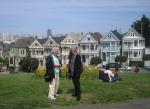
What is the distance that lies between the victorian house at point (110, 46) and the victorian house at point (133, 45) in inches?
69.6

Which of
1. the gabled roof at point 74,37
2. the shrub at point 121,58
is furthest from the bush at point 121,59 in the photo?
the gabled roof at point 74,37

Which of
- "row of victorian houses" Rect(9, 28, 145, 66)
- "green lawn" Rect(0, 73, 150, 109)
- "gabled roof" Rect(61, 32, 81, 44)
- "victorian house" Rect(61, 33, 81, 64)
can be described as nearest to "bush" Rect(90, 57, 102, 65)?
"row of victorian houses" Rect(9, 28, 145, 66)

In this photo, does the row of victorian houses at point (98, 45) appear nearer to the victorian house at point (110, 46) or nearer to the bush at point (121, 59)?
the victorian house at point (110, 46)

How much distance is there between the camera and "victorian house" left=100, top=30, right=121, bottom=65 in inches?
4176

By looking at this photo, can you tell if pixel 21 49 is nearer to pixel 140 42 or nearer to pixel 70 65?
pixel 140 42

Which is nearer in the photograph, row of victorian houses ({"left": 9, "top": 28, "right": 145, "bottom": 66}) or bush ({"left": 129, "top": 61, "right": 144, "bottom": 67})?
bush ({"left": 129, "top": 61, "right": 144, "bottom": 67})

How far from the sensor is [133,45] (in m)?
106

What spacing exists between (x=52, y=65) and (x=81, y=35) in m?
97.3

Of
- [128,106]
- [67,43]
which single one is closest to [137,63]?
[67,43]

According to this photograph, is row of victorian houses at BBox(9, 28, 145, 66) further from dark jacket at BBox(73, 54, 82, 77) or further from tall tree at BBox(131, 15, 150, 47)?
dark jacket at BBox(73, 54, 82, 77)

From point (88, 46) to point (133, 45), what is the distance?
1154 centimetres

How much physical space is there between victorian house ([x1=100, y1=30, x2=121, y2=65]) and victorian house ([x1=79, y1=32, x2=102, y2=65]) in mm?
1864

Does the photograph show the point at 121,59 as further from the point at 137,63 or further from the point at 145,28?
the point at 145,28

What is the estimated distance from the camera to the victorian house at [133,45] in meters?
104
